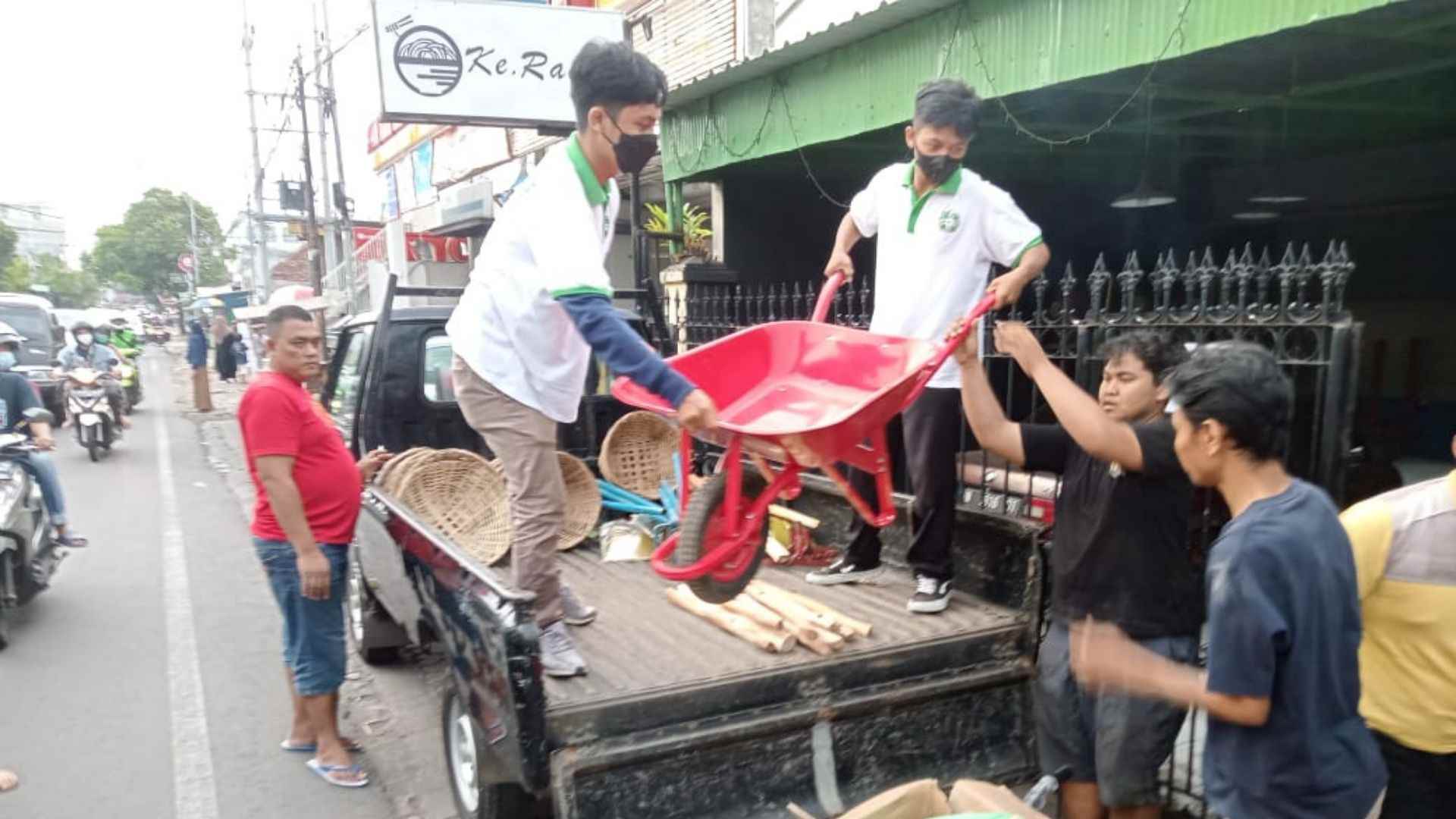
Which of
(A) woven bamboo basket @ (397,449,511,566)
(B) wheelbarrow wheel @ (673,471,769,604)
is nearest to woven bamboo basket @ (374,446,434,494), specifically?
(A) woven bamboo basket @ (397,449,511,566)

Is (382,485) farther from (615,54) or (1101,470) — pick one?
(1101,470)

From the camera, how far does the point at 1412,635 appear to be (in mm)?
1958

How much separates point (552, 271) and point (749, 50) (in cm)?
783

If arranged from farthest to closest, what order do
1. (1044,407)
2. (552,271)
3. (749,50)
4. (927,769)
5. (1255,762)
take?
(749,50) → (1044,407) → (927,769) → (552,271) → (1255,762)

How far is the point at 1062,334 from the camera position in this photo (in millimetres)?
3516

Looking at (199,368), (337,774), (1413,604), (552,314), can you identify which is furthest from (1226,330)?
(199,368)

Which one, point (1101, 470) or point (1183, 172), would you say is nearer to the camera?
point (1101, 470)

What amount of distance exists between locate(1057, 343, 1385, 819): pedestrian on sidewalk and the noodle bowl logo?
9.39 meters

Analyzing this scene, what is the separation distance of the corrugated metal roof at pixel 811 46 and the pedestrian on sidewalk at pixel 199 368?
1293 centimetres

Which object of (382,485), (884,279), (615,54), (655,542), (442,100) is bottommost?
(655,542)

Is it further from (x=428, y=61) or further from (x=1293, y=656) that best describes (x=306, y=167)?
(x=1293, y=656)

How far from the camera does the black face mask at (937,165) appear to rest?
3123 millimetres

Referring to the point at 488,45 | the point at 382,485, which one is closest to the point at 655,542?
the point at 382,485

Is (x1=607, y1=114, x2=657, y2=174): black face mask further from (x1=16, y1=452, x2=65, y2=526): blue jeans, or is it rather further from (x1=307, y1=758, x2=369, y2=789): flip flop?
(x1=16, y1=452, x2=65, y2=526): blue jeans
